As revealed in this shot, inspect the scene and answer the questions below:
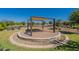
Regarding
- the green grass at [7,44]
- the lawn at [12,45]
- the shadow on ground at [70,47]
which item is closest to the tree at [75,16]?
the lawn at [12,45]

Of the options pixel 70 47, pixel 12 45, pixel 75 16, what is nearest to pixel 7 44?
pixel 12 45

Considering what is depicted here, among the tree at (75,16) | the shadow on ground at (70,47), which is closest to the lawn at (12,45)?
the shadow on ground at (70,47)

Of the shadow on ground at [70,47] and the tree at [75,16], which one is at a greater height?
the tree at [75,16]

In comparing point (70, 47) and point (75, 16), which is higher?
point (75, 16)

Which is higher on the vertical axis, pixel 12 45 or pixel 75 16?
pixel 75 16

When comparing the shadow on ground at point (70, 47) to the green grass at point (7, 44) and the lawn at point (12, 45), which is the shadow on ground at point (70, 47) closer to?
the lawn at point (12, 45)

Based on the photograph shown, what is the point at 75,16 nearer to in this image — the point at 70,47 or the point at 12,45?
the point at 70,47

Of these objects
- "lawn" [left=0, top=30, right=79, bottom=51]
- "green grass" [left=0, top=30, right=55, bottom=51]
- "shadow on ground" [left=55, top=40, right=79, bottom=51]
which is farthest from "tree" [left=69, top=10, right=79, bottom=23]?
"green grass" [left=0, top=30, right=55, bottom=51]

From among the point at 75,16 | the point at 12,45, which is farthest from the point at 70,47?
the point at 12,45

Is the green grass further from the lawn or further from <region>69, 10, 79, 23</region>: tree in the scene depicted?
<region>69, 10, 79, 23</region>: tree

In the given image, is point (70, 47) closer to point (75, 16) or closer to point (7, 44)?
point (75, 16)

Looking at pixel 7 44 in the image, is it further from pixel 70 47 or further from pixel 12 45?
pixel 70 47
